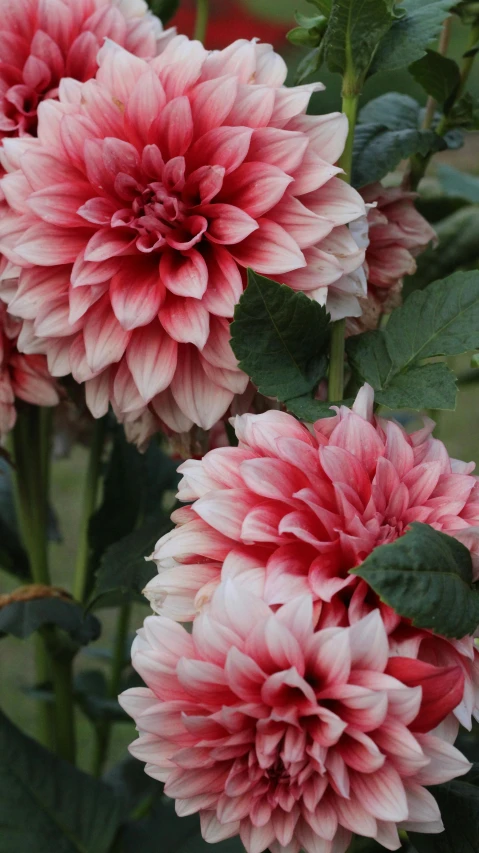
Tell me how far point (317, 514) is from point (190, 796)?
10cm

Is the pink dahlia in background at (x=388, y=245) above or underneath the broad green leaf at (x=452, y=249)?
above

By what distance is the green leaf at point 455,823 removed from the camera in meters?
0.36

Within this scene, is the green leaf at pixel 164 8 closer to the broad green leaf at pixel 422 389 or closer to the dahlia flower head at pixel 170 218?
the dahlia flower head at pixel 170 218

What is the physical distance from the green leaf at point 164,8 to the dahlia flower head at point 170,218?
154 millimetres

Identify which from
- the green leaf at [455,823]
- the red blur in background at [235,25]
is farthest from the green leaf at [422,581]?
the red blur in background at [235,25]

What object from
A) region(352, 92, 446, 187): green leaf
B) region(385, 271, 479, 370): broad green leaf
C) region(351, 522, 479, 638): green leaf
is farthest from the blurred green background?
region(351, 522, 479, 638): green leaf

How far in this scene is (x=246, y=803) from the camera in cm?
30

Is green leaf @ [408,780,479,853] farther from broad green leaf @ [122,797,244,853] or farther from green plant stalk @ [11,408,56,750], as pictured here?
green plant stalk @ [11,408,56,750]

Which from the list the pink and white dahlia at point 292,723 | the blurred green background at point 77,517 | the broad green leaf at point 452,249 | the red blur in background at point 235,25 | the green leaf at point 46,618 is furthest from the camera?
the red blur in background at point 235,25

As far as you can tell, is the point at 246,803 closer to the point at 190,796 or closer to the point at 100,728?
the point at 190,796

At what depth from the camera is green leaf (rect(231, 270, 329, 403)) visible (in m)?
0.34

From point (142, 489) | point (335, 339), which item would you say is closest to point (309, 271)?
point (335, 339)

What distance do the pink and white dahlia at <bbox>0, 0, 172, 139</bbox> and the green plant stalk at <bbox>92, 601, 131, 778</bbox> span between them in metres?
0.36

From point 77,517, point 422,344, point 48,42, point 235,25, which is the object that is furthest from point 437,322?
point 235,25
